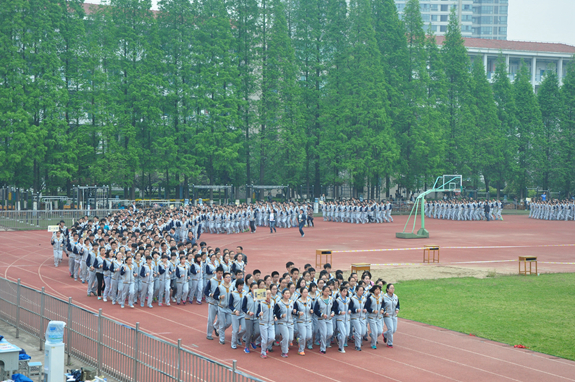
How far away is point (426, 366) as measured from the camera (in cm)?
1182

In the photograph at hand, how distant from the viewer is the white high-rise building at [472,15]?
420 feet

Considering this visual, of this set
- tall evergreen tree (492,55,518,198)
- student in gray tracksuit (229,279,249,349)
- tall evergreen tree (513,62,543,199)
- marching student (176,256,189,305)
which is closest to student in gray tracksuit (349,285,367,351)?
student in gray tracksuit (229,279,249,349)

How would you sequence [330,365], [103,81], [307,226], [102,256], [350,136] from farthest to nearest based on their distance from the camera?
[350,136] < [103,81] < [307,226] < [102,256] < [330,365]

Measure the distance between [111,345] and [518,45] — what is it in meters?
97.8

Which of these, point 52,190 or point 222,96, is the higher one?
point 222,96

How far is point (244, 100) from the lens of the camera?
170 ft

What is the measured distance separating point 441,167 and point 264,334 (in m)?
49.0

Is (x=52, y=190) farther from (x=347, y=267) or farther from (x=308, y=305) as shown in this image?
(x=308, y=305)

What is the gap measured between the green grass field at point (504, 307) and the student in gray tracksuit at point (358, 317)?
9.94 feet

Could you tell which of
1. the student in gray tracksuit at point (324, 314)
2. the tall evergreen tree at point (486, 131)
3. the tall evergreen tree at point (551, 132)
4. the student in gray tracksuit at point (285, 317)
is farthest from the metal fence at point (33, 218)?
the tall evergreen tree at point (551, 132)

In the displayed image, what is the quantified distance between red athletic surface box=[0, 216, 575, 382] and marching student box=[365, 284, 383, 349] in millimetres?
376

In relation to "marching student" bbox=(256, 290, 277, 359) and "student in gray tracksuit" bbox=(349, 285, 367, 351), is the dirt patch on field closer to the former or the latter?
"student in gray tracksuit" bbox=(349, 285, 367, 351)

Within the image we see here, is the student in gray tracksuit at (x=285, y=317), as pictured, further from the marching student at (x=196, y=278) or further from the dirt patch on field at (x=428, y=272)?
the dirt patch on field at (x=428, y=272)

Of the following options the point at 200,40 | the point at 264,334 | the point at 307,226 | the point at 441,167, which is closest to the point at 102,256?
the point at 264,334
